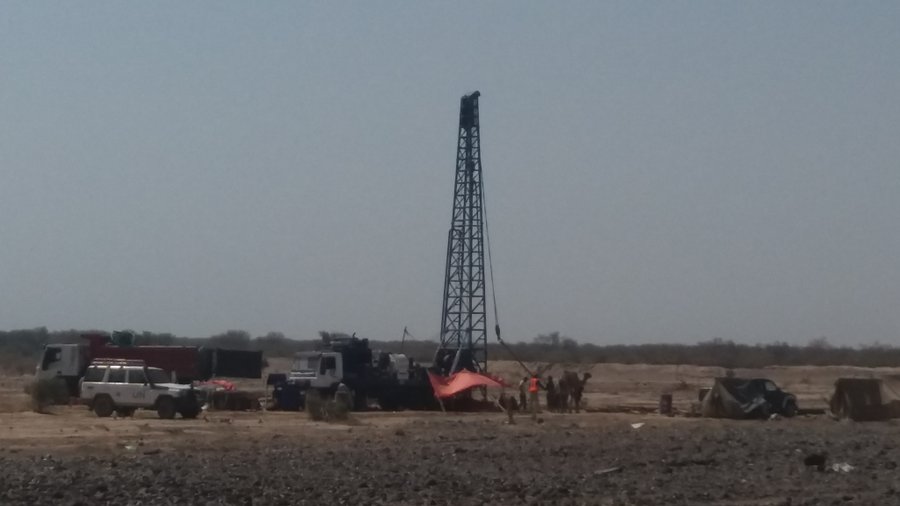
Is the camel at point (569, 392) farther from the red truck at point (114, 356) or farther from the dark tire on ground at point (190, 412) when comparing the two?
the red truck at point (114, 356)

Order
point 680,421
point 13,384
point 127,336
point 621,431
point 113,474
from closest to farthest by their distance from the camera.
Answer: point 113,474 < point 621,431 < point 680,421 < point 127,336 < point 13,384

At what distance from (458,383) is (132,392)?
12.2 metres

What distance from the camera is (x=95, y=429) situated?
37.3 metres

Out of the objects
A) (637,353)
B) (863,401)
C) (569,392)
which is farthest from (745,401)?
(637,353)

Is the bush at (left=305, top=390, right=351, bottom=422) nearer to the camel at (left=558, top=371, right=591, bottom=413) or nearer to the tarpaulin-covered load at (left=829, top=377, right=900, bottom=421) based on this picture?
the camel at (left=558, top=371, right=591, bottom=413)

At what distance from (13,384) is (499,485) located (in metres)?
56.9

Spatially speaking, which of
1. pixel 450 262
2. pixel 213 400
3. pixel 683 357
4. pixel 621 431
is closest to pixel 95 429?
pixel 213 400

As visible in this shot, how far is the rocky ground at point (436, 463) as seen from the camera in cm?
→ 2344

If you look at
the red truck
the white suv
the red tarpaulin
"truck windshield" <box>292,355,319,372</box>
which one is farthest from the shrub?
the red truck

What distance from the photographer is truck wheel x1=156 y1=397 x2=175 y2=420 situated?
1660 inches

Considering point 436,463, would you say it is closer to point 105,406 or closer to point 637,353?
point 105,406

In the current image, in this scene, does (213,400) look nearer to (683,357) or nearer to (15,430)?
(15,430)

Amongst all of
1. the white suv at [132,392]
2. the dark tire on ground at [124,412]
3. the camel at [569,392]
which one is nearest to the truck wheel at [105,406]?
the white suv at [132,392]

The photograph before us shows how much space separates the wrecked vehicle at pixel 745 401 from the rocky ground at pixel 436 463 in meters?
4.31
